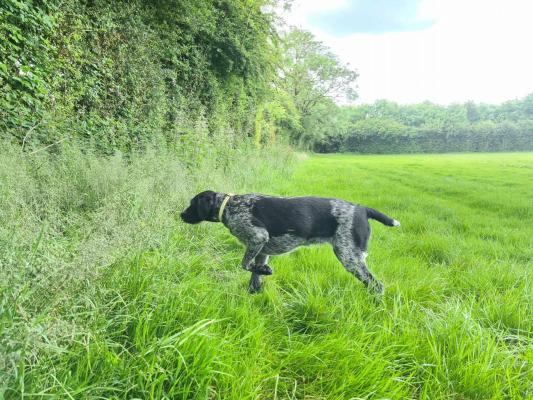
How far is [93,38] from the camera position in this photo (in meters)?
4.80

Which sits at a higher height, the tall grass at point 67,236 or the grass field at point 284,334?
the tall grass at point 67,236

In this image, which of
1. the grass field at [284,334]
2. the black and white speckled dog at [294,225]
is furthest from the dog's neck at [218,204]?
the grass field at [284,334]

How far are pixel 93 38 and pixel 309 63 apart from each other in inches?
1550

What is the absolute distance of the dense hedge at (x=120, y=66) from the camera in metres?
3.75

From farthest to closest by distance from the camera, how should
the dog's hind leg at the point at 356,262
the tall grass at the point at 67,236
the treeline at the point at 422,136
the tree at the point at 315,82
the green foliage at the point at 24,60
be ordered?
the treeline at the point at 422,136 → the tree at the point at 315,82 → the green foliage at the point at 24,60 → the dog's hind leg at the point at 356,262 → the tall grass at the point at 67,236

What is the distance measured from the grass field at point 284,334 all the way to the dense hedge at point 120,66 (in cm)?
160

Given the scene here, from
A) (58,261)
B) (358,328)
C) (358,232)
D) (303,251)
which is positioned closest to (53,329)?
(58,261)

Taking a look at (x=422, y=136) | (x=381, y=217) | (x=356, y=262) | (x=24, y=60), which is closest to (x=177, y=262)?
(x=356, y=262)

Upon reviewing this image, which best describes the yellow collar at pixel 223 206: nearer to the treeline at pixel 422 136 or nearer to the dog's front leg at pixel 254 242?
the dog's front leg at pixel 254 242

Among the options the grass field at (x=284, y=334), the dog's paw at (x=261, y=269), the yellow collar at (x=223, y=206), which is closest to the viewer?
the grass field at (x=284, y=334)

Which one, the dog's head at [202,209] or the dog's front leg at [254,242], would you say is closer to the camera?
the dog's front leg at [254,242]

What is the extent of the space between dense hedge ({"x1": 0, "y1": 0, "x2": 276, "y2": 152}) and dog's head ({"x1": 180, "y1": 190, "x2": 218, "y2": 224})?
4.85 ft

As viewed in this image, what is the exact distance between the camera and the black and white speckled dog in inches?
111

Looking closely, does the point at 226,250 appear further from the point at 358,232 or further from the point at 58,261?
the point at 58,261
